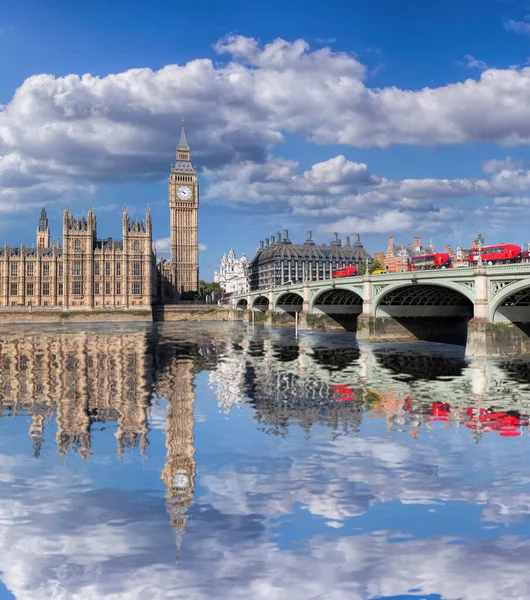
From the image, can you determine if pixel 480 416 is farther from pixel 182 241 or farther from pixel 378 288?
pixel 182 241

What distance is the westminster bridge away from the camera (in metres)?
47.7

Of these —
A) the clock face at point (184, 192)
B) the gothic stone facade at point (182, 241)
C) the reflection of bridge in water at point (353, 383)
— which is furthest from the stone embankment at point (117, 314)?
the reflection of bridge in water at point (353, 383)

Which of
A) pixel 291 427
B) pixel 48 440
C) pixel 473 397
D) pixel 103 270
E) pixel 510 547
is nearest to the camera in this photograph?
pixel 510 547

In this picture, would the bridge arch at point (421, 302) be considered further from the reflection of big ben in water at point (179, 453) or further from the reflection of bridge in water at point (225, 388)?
the reflection of big ben in water at point (179, 453)

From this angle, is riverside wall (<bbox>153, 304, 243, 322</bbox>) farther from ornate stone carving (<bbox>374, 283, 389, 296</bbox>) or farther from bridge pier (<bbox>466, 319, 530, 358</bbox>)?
bridge pier (<bbox>466, 319, 530, 358</bbox>)

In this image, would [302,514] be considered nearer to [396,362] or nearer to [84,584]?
[84,584]

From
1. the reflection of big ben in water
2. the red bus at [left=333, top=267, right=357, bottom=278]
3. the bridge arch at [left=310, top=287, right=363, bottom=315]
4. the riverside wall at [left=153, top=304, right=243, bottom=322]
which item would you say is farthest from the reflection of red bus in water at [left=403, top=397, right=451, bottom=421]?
the riverside wall at [left=153, top=304, right=243, bottom=322]

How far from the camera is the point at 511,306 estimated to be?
50281 millimetres

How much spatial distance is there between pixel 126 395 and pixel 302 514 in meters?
18.3

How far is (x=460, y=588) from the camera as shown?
412 inches

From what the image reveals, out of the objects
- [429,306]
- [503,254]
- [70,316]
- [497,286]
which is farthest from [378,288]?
[70,316]

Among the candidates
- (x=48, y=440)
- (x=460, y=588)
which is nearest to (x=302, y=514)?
(x=460, y=588)

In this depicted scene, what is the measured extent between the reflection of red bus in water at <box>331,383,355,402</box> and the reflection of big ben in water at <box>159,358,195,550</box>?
7375 millimetres

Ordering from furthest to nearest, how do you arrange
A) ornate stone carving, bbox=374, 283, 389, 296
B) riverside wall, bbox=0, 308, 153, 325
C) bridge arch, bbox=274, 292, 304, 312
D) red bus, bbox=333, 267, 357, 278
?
1. riverside wall, bbox=0, 308, 153, 325
2. bridge arch, bbox=274, 292, 304, 312
3. red bus, bbox=333, 267, 357, 278
4. ornate stone carving, bbox=374, 283, 389, 296
